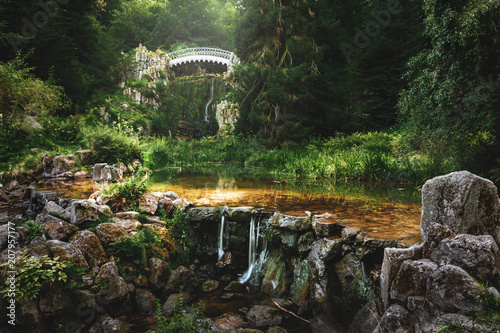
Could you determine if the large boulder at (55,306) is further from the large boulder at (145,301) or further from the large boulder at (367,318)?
the large boulder at (367,318)

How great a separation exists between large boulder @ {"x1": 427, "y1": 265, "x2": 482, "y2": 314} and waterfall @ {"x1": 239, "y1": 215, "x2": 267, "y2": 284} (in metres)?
2.86

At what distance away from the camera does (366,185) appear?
301 inches

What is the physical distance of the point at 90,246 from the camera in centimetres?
388

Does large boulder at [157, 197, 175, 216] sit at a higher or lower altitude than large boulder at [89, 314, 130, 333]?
higher

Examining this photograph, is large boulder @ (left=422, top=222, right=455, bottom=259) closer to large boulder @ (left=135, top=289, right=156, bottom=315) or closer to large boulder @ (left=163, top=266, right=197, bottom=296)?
large boulder @ (left=163, top=266, right=197, bottom=296)

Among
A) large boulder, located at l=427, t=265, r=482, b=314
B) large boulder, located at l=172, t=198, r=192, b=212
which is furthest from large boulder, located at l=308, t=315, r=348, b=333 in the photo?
large boulder, located at l=172, t=198, r=192, b=212

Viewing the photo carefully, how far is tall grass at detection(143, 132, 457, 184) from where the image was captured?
7.67 meters

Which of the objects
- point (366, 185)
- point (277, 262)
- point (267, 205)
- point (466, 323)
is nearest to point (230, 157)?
point (366, 185)

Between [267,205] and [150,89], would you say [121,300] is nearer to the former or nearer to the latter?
[267,205]

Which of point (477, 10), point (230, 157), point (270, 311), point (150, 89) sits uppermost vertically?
point (150, 89)

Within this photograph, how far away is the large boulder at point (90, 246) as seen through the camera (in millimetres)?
3791

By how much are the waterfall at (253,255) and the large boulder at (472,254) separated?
9.36 ft

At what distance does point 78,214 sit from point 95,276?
1151 mm

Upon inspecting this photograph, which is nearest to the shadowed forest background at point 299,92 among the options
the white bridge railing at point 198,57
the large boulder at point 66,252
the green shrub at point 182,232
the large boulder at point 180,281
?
the white bridge railing at point 198,57
